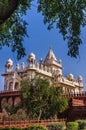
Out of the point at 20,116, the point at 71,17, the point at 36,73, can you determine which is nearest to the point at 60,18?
the point at 71,17

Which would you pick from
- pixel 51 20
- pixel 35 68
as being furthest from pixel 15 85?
pixel 51 20

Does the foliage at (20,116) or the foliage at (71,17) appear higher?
the foliage at (71,17)

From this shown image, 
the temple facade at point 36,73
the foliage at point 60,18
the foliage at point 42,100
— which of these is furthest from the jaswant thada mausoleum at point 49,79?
the foliage at point 60,18

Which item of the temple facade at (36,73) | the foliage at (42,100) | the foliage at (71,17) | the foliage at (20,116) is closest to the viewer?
the foliage at (71,17)

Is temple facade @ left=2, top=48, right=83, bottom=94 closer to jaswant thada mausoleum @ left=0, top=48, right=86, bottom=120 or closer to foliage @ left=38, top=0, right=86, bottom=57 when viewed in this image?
jaswant thada mausoleum @ left=0, top=48, right=86, bottom=120

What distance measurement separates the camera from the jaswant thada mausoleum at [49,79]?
35344 mm

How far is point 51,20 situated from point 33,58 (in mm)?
40786

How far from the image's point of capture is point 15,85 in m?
51.8

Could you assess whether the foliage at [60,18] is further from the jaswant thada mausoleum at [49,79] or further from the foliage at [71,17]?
the jaswant thada mausoleum at [49,79]

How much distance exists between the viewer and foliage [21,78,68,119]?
30.6 m

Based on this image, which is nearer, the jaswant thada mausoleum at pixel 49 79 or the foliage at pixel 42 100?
the foliage at pixel 42 100

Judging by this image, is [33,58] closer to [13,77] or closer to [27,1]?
[13,77]

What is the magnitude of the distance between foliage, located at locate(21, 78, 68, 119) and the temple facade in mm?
14864

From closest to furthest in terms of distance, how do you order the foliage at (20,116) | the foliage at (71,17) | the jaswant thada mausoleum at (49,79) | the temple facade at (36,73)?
the foliage at (71,17) → the foliage at (20,116) → the jaswant thada mausoleum at (49,79) → the temple facade at (36,73)
